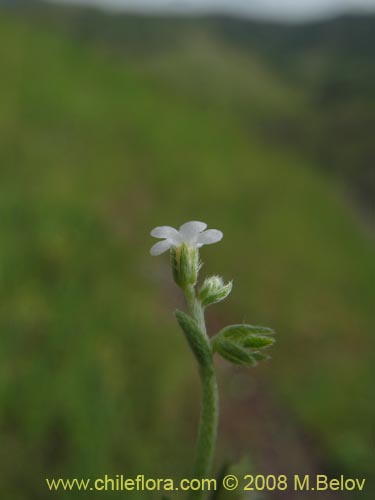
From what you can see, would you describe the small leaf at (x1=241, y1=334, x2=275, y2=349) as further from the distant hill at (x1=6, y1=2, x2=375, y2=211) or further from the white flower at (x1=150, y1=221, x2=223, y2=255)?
the distant hill at (x1=6, y1=2, x2=375, y2=211)

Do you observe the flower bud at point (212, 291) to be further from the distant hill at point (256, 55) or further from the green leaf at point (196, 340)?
the distant hill at point (256, 55)

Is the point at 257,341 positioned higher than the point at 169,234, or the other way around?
the point at 169,234

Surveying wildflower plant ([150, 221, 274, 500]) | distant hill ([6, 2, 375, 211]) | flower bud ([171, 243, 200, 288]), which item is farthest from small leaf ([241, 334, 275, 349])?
distant hill ([6, 2, 375, 211])

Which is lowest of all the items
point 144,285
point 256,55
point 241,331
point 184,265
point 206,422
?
point 206,422

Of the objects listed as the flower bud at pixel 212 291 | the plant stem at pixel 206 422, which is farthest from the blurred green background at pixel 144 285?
the flower bud at pixel 212 291

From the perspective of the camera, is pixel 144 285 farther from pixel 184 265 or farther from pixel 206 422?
pixel 206 422

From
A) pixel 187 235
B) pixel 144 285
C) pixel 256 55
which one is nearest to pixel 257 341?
pixel 187 235

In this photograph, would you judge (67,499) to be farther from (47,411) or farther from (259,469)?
(259,469)
